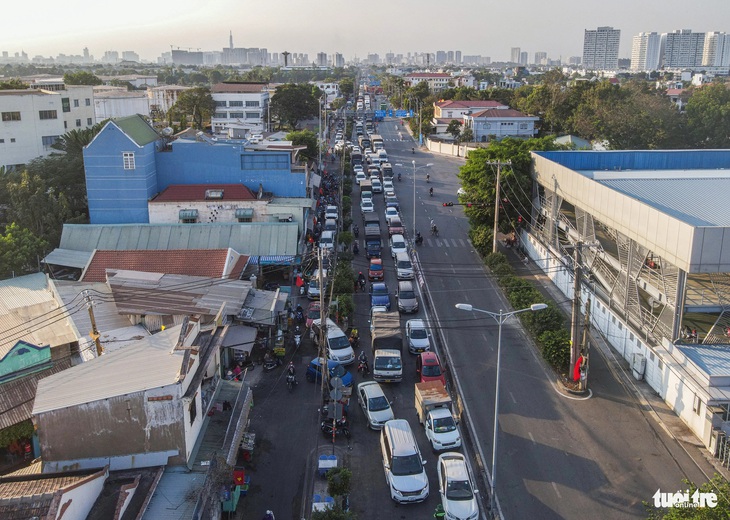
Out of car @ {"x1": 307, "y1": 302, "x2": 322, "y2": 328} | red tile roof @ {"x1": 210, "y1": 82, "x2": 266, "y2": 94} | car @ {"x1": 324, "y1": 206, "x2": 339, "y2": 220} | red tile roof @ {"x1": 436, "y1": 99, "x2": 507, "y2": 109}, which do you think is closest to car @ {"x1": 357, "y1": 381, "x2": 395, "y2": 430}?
car @ {"x1": 307, "y1": 302, "x2": 322, "y2": 328}

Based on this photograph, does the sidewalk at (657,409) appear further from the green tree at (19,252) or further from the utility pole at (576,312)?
the green tree at (19,252)

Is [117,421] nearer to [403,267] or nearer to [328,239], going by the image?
[403,267]

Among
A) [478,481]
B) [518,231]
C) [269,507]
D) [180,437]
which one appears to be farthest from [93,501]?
[518,231]

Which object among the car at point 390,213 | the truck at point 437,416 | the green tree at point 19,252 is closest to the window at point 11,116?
the green tree at point 19,252

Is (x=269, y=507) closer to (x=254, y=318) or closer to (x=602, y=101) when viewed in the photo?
(x=254, y=318)

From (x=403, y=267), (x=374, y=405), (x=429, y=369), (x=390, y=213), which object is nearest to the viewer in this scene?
(x=374, y=405)

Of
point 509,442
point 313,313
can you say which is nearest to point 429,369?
point 509,442
